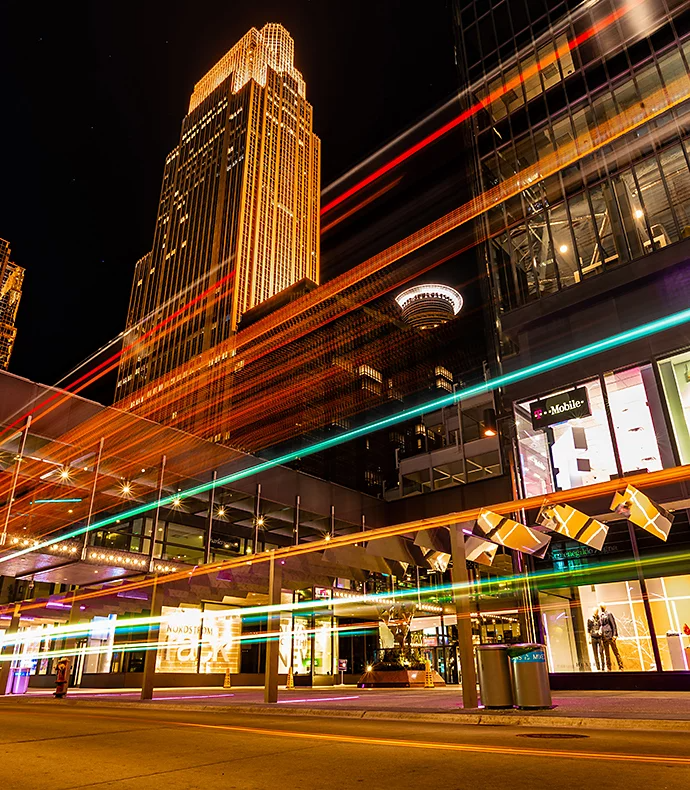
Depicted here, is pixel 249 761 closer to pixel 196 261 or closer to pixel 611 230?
pixel 611 230

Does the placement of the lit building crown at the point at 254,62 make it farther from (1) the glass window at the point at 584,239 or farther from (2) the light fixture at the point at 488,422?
(1) the glass window at the point at 584,239

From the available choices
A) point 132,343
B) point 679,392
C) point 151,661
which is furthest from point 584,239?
point 132,343

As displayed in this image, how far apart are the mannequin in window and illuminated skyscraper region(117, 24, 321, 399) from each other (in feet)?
295

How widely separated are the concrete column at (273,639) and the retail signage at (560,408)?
1151 centimetres

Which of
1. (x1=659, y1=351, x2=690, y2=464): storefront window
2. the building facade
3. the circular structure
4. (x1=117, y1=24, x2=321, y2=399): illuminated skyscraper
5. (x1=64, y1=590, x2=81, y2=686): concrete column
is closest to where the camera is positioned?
the building facade

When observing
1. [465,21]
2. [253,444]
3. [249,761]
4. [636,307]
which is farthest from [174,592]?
[465,21]

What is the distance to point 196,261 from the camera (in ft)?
391

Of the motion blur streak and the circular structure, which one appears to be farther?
the circular structure

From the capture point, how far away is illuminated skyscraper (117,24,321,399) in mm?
115438

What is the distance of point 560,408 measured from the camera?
19781 millimetres

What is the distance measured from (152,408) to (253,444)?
172 ft

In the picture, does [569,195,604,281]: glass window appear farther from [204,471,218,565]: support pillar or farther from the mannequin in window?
[204,471,218,565]: support pillar

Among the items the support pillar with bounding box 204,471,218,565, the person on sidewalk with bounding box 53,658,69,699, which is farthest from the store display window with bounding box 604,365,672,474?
the person on sidewalk with bounding box 53,658,69,699

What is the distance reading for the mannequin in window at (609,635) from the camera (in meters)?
16.4
